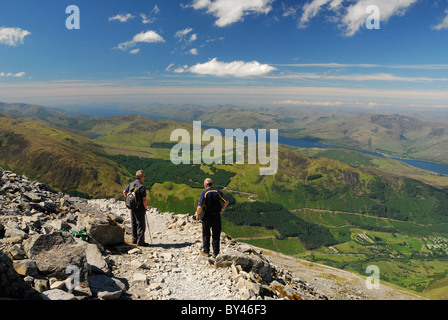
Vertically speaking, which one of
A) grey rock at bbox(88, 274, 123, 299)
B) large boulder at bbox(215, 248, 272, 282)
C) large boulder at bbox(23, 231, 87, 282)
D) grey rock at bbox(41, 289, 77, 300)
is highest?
large boulder at bbox(23, 231, 87, 282)

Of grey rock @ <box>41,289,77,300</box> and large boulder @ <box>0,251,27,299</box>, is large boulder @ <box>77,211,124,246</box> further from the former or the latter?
large boulder @ <box>0,251,27,299</box>

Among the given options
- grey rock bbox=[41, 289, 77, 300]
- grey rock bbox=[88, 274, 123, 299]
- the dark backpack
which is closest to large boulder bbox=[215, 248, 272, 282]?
grey rock bbox=[88, 274, 123, 299]

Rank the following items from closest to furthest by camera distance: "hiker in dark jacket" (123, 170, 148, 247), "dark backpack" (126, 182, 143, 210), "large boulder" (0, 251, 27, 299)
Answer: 1. "large boulder" (0, 251, 27, 299)
2. "dark backpack" (126, 182, 143, 210)
3. "hiker in dark jacket" (123, 170, 148, 247)

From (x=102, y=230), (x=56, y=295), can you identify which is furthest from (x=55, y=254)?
(x=102, y=230)

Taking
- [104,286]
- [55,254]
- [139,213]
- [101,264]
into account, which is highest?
[55,254]

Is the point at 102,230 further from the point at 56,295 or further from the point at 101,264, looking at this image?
the point at 56,295

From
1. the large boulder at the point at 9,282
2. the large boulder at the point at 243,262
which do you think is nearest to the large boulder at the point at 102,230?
the large boulder at the point at 9,282
